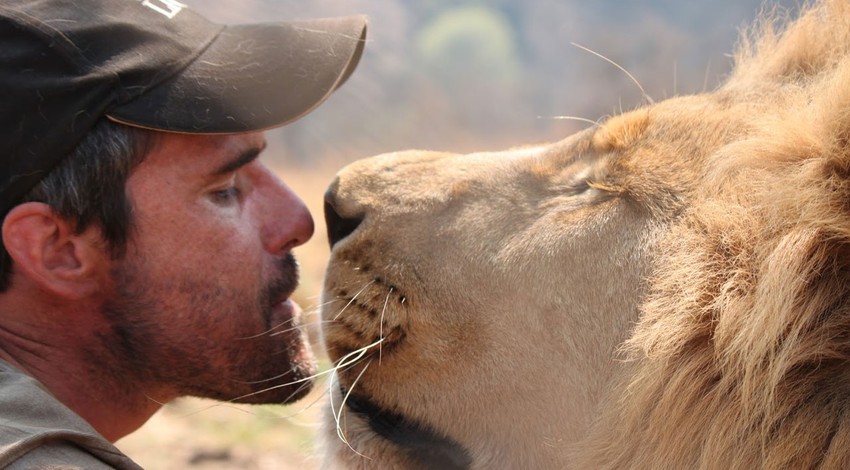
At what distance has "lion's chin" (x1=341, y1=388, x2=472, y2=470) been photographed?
1.82 meters

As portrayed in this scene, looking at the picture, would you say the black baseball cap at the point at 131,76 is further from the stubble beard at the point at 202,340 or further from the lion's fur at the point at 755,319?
the lion's fur at the point at 755,319

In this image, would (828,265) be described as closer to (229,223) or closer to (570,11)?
(229,223)

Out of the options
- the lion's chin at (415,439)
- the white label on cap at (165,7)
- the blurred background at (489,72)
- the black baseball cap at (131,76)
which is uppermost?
the blurred background at (489,72)

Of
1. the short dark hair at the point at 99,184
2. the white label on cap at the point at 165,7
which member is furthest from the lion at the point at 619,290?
the white label on cap at the point at 165,7

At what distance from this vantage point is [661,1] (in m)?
11.3

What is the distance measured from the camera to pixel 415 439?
6.07ft

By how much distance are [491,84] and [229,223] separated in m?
10.1

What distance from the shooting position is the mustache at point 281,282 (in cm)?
208

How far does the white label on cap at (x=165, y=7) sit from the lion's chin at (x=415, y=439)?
0.89m

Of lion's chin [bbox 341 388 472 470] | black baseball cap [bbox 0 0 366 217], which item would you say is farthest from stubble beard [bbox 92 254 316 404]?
black baseball cap [bbox 0 0 366 217]

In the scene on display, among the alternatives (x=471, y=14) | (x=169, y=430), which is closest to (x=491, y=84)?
→ (x=471, y=14)

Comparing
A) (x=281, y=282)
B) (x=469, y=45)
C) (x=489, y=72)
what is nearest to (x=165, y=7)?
(x=281, y=282)

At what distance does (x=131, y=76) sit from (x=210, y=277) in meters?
0.44

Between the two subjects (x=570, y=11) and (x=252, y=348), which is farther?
(x=570, y=11)
